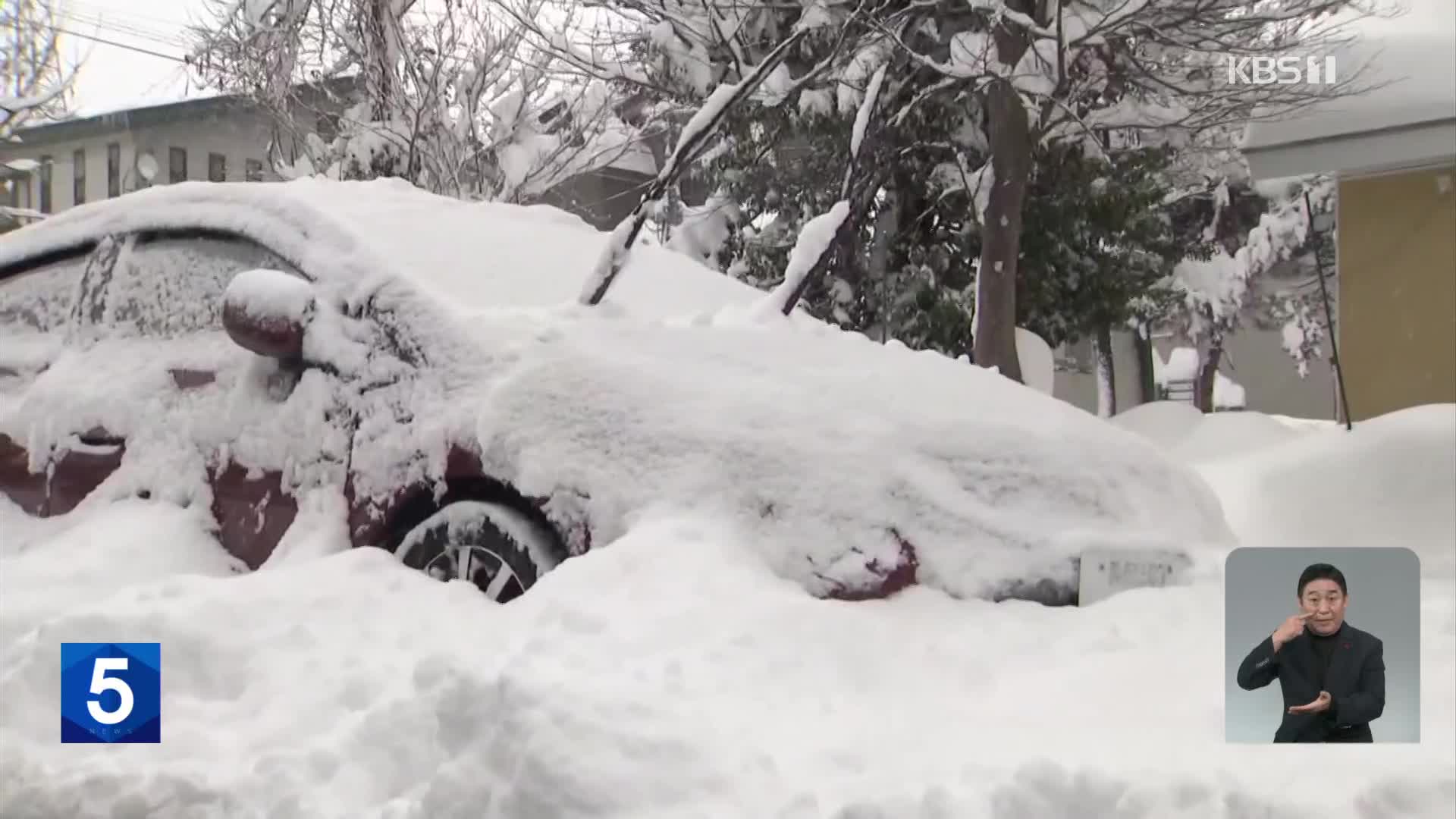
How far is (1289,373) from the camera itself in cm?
303

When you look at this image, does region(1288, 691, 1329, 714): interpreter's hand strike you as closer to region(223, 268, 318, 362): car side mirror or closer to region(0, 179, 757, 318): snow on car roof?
region(0, 179, 757, 318): snow on car roof

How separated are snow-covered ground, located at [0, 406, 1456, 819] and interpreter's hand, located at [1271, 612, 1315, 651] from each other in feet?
0.50

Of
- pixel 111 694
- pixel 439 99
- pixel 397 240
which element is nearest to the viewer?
pixel 111 694

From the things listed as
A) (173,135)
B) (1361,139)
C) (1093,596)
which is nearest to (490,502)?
(1093,596)

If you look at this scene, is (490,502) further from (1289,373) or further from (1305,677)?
(1289,373)

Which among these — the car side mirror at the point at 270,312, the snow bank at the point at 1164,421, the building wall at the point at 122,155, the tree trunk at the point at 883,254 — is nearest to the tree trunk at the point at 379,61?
the building wall at the point at 122,155

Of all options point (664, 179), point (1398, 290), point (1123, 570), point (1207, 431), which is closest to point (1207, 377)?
point (1207, 431)

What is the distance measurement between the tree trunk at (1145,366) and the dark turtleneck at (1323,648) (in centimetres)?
146

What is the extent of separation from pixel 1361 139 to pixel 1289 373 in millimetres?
694

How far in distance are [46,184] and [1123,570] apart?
9.60ft

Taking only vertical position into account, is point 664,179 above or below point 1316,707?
above

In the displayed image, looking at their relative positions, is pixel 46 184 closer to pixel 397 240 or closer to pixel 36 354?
pixel 36 354

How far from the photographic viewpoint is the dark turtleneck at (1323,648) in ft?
5.66

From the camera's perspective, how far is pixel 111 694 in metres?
2.09
